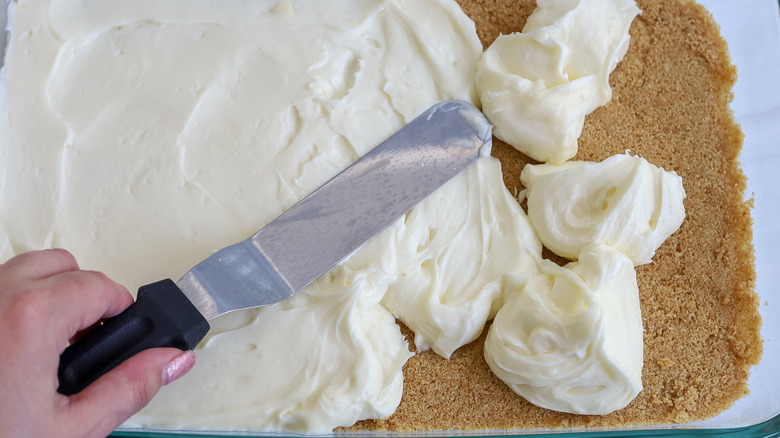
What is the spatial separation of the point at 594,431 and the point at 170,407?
0.81 meters

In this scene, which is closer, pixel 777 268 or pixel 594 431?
pixel 594 431

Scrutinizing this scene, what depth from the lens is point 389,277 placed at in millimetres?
1126

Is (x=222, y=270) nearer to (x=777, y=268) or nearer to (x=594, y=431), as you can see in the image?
(x=594, y=431)

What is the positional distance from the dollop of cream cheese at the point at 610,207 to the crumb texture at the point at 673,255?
0.33ft

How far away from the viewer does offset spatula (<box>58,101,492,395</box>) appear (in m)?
0.87

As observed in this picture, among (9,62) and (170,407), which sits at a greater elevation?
(9,62)

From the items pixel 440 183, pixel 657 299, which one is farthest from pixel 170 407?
pixel 657 299

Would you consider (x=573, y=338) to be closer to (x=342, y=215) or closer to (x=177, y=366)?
(x=342, y=215)

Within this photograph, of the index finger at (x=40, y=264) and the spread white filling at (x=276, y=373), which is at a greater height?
the index finger at (x=40, y=264)

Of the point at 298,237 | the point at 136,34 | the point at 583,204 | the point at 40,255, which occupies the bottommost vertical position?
the point at 583,204

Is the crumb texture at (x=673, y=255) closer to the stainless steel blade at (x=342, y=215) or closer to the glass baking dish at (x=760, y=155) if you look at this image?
the glass baking dish at (x=760, y=155)

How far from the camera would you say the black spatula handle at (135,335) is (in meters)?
0.84

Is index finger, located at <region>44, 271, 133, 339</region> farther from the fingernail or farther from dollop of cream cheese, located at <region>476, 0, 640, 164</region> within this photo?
dollop of cream cheese, located at <region>476, 0, 640, 164</region>

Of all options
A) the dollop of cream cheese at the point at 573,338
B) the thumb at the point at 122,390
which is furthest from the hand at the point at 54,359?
the dollop of cream cheese at the point at 573,338
